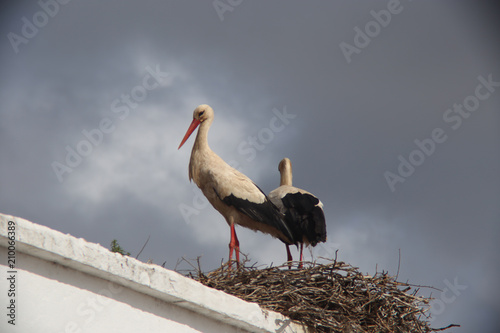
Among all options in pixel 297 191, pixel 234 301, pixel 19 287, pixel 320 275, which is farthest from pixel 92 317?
pixel 297 191

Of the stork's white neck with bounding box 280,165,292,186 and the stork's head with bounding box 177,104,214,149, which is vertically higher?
the stork's head with bounding box 177,104,214,149

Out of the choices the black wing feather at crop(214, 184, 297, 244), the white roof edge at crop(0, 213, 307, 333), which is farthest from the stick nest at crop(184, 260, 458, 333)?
the black wing feather at crop(214, 184, 297, 244)

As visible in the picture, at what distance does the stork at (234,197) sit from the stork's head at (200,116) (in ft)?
1.58

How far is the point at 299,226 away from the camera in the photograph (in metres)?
6.88

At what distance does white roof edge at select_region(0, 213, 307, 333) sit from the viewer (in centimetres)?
326

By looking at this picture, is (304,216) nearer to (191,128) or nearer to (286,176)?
(286,176)

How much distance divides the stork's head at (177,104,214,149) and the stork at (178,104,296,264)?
483 millimetres

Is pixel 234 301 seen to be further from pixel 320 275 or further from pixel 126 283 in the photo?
pixel 320 275

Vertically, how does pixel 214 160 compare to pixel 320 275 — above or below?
above

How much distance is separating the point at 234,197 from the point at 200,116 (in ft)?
4.63

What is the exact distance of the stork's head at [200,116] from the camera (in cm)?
759

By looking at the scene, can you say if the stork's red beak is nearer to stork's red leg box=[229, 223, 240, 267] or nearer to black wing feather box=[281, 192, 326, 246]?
stork's red leg box=[229, 223, 240, 267]

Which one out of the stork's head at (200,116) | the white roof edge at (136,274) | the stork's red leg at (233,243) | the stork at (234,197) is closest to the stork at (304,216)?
the stork at (234,197)

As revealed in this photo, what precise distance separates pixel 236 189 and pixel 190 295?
2.93 metres
